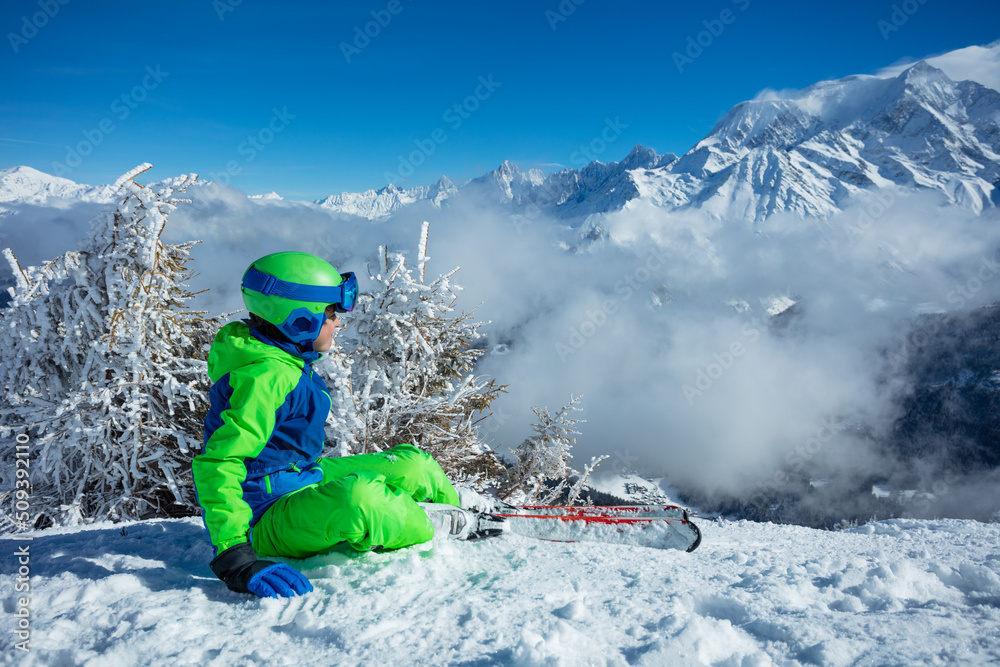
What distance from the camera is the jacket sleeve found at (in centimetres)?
279

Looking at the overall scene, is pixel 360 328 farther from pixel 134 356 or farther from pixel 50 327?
pixel 50 327

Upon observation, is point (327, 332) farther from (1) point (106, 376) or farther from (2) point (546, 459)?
(2) point (546, 459)

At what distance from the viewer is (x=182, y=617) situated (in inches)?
95.4

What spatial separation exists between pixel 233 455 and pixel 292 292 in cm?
109

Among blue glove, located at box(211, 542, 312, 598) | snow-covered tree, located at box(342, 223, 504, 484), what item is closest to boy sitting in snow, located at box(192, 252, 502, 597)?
blue glove, located at box(211, 542, 312, 598)

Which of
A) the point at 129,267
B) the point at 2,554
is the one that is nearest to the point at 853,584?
the point at 2,554

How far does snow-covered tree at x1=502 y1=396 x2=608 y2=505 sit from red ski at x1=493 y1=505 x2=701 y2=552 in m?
6.12

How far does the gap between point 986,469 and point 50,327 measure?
7744 inches

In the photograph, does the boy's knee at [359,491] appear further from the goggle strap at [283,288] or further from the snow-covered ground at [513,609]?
the goggle strap at [283,288]

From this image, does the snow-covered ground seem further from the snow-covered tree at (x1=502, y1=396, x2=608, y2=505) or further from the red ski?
the snow-covered tree at (x1=502, y1=396, x2=608, y2=505)

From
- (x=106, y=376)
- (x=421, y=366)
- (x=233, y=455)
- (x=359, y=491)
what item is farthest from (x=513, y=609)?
(x=106, y=376)

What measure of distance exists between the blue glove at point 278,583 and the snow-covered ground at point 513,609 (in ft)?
0.21

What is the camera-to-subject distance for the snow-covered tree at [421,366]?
8.12 m

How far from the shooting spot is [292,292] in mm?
3258
